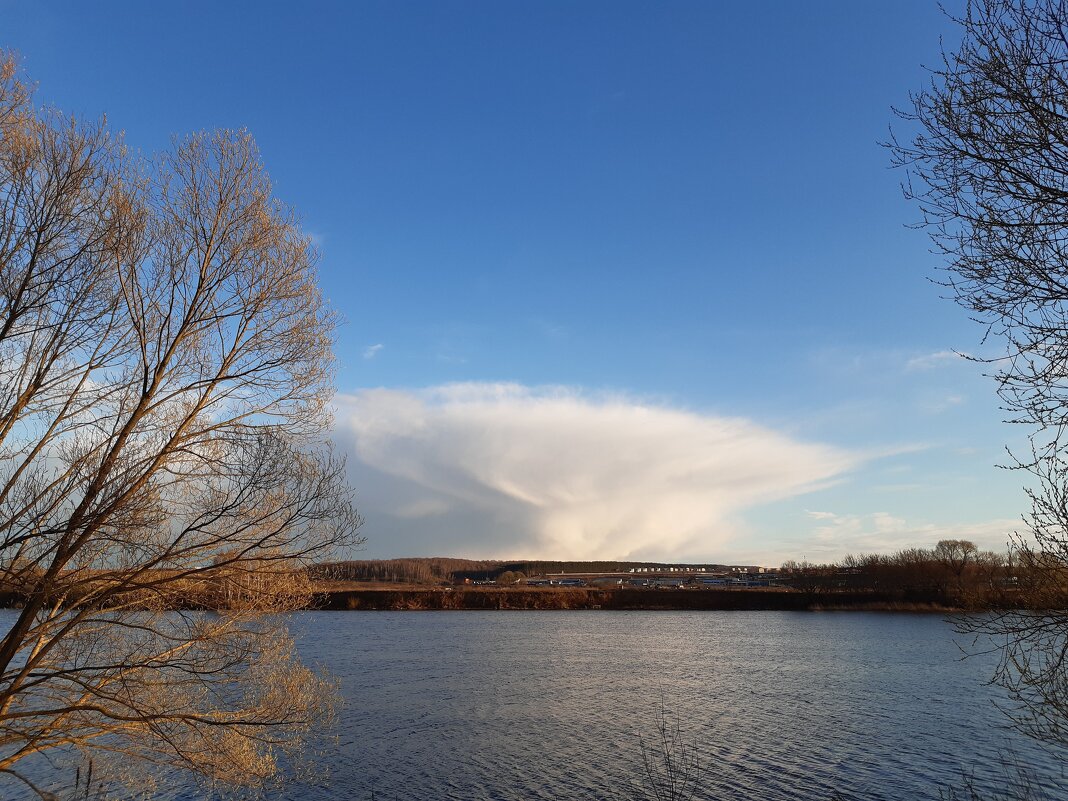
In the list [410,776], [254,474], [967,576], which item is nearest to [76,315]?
[254,474]

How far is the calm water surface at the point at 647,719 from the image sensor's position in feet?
60.6

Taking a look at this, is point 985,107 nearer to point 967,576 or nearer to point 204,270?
point 204,270

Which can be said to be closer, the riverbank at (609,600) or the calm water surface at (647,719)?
the calm water surface at (647,719)

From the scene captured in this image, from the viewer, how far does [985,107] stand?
29.1 ft

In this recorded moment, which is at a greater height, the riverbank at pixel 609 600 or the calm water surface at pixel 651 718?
the riverbank at pixel 609 600

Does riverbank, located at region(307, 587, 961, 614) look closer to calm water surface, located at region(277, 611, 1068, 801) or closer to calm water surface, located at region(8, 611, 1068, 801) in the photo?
calm water surface, located at region(277, 611, 1068, 801)

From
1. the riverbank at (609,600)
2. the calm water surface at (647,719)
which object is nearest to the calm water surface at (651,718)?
the calm water surface at (647,719)

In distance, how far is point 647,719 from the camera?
2569 cm

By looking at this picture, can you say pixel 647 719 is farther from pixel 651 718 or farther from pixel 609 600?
pixel 609 600

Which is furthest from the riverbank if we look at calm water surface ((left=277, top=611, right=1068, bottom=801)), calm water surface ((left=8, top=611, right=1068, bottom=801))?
calm water surface ((left=8, top=611, right=1068, bottom=801))

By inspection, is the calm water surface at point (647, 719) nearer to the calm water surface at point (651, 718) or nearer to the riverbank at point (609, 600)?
the calm water surface at point (651, 718)

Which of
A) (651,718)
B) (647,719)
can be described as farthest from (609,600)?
(647,719)

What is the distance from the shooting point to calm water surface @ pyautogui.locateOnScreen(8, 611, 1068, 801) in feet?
60.6

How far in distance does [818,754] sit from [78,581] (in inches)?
810
